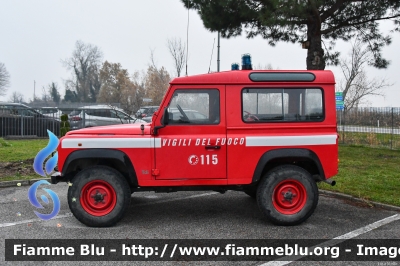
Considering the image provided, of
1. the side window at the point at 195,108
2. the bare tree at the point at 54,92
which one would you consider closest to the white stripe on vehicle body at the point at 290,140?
the side window at the point at 195,108

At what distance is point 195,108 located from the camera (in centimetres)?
554

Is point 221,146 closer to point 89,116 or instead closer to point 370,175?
point 370,175

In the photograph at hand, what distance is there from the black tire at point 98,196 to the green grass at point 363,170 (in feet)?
12.2

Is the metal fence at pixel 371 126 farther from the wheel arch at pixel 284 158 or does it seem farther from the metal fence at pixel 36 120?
the wheel arch at pixel 284 158

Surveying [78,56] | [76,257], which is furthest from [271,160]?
[78,56]

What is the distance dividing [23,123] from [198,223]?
45.6ft

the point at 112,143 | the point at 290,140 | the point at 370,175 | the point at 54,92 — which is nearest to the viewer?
the point at 112,143

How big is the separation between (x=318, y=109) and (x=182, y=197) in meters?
3.08

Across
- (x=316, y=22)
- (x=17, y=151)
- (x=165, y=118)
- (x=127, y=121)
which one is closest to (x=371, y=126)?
(x=316, y=22)

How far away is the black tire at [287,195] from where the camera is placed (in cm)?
555

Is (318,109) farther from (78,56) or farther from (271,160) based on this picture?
(78,56)

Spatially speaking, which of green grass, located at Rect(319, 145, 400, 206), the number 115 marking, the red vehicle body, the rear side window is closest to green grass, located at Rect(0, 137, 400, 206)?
green grass, located at Rect(319, 145, 400, 206)

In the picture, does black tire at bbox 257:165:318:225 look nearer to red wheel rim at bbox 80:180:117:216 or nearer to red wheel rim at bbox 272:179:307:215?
red wheel rim at bbox 272:179:307:215

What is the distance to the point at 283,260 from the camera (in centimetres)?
437
